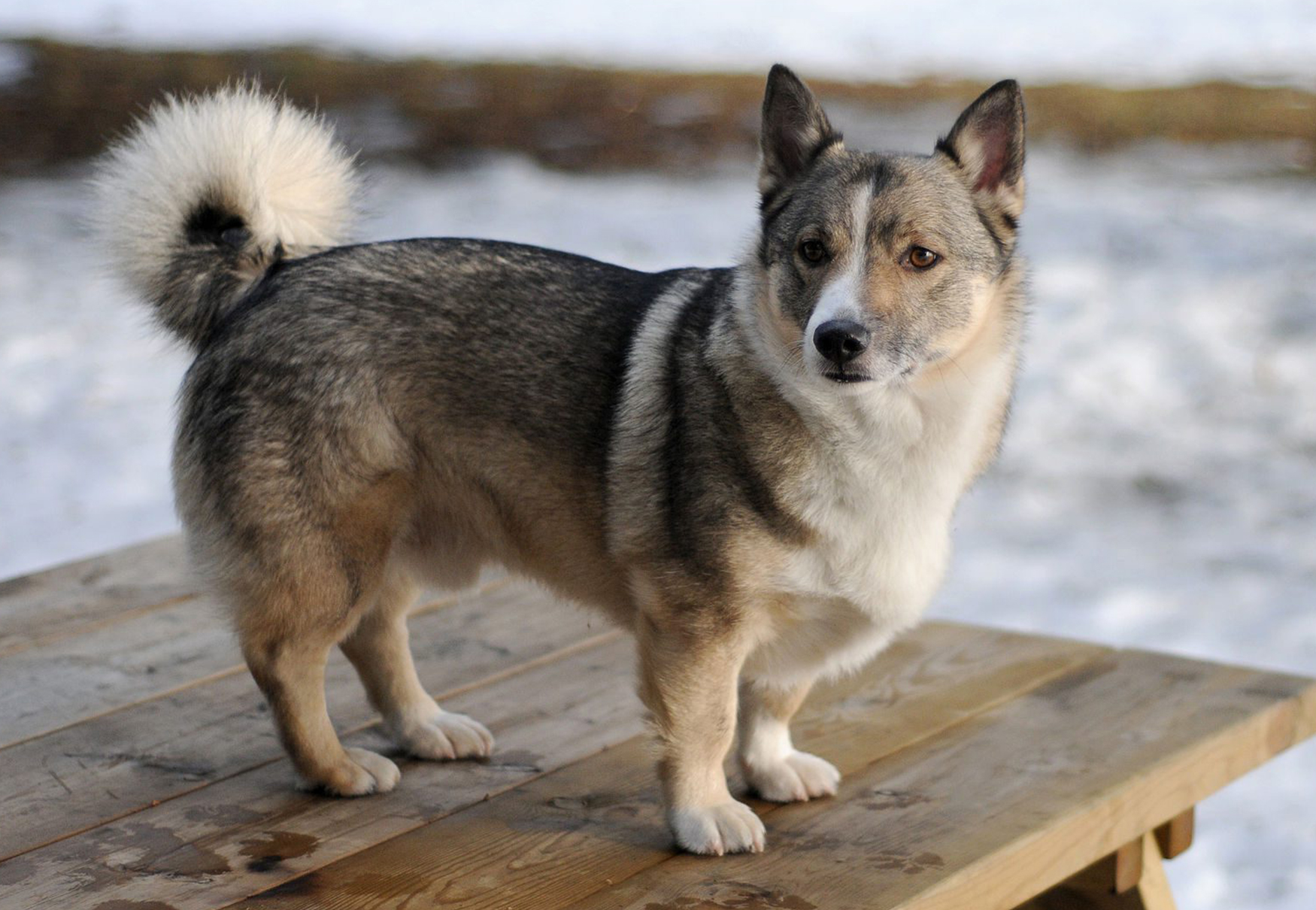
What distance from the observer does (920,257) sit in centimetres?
209

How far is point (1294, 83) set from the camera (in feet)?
24.6

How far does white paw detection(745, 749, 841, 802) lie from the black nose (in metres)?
0.80

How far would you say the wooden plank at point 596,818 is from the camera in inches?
82.6

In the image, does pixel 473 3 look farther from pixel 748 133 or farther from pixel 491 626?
pixel 491 626

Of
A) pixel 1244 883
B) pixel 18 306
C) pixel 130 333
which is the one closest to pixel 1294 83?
pixel 1244 883

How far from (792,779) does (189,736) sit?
112 cm

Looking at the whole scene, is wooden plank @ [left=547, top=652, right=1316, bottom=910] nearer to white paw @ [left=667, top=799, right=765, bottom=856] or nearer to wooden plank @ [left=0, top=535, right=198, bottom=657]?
white paw @ [left=667, top=799, right=765, bottom=856]

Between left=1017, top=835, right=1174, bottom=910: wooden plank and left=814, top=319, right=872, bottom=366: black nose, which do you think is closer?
left=814, top=319, right=872, bottom=366: black nose

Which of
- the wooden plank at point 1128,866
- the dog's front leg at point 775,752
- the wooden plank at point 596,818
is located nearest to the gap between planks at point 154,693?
the wooden plank at point 596,818

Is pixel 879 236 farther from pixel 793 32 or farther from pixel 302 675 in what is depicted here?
pixel 793 32

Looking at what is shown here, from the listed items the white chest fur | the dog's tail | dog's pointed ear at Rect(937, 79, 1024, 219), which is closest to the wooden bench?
the white chest fur

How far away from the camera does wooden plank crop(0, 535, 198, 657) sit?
3.10 meters

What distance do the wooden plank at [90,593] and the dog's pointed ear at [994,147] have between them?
1.83m

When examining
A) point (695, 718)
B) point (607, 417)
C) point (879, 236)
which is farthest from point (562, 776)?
point (879, 236)
